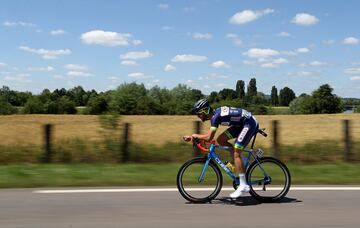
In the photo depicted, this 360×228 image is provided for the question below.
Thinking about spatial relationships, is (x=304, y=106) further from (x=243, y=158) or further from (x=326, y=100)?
(x=243, y=158)

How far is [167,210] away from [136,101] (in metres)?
72.2

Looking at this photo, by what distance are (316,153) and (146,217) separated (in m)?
8.56

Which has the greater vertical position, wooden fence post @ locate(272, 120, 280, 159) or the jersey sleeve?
the jersey sleeve

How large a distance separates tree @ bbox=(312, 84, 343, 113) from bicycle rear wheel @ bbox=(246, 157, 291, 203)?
94798 mm

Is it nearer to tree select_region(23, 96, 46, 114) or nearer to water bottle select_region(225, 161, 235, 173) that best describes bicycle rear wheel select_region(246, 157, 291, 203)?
water bottle select_region(225, 161, 235, 173)

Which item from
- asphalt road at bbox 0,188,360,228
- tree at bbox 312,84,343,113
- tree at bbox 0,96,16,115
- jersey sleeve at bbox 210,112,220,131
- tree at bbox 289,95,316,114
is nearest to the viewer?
asphalt road at bbox 0,188,360,228

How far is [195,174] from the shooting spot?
779 cm

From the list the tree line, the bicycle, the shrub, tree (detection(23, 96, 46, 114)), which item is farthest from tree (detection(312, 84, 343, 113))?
the bicycle

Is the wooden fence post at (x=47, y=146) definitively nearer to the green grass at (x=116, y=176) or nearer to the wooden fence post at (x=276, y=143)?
the green grass at (x=116, y=176)

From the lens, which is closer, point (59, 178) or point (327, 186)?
point (327, 186)

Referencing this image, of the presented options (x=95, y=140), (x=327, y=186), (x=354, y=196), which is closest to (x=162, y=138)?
(x=95, y=140)

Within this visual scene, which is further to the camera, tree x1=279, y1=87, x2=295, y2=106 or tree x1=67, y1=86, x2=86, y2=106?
tree x1=279, y1=87, x2=295, y2=106

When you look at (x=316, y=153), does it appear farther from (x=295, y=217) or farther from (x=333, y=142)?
(x=295, y=217)

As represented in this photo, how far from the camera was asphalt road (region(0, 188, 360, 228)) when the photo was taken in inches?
236
